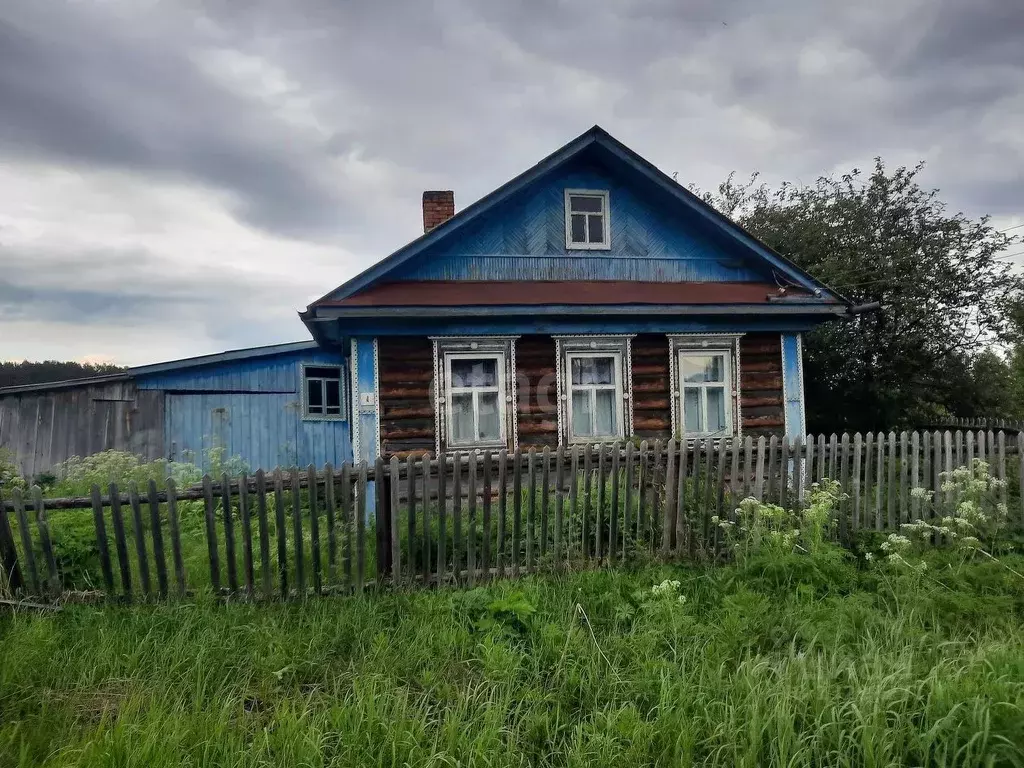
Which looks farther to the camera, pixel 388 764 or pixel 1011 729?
pixel 388 764

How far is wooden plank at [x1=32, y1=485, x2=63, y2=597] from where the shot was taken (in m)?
4.54

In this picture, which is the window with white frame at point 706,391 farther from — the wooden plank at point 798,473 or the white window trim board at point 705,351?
the wooden plank at point 798,473

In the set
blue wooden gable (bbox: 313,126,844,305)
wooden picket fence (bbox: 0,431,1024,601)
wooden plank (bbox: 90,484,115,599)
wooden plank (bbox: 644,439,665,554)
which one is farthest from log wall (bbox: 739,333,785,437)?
wooden plank (bbox: 90,484,115,599)

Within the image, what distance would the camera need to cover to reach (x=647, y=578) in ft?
16.7

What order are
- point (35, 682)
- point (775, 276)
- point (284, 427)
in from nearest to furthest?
1. point (35, 682)
2. point (775, 276)
3. point (284, 427)

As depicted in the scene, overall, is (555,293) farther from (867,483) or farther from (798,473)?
(867,483)

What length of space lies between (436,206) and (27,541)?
354 inches

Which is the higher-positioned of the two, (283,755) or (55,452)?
(55,452)

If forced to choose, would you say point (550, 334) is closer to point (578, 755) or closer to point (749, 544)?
point (749, 544)

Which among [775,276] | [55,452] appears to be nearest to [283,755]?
[775,276]

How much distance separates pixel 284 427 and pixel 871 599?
12.2m

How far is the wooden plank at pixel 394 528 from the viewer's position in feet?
16.9

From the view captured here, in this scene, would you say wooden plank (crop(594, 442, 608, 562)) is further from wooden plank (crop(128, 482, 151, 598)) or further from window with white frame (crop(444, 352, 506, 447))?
wooden plank (crop(128, 482, 151, 598))

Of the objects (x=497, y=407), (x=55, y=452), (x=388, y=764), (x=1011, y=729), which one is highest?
(x=497, y=407)
